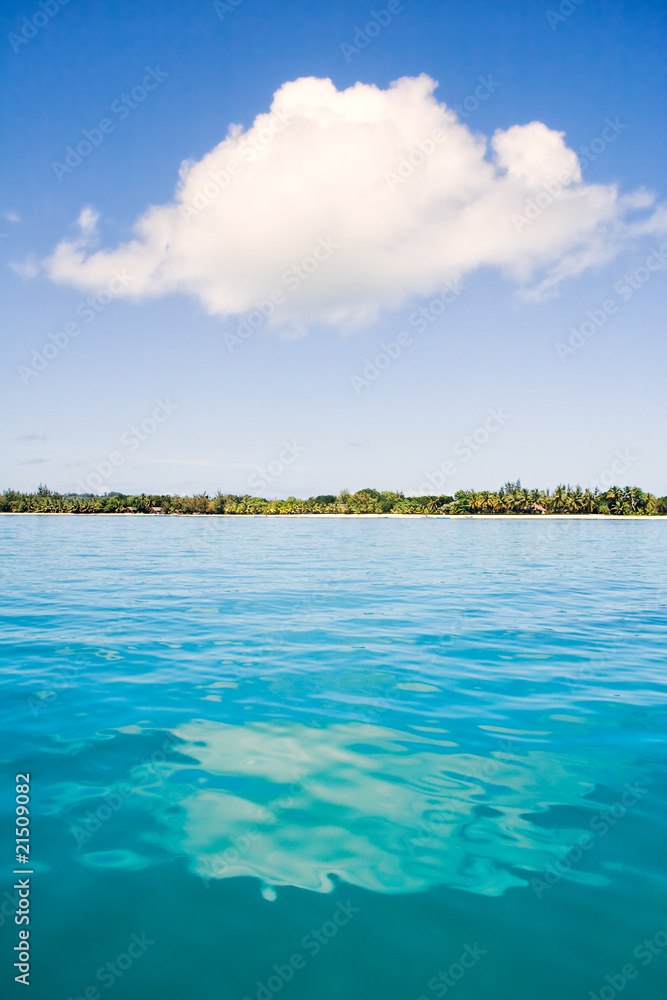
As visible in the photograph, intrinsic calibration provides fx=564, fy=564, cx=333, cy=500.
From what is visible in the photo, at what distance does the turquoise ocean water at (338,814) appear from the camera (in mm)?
3580

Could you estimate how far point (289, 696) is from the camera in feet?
26.8

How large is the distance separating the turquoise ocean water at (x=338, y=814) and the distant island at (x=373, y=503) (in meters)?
137

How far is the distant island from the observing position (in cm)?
14025

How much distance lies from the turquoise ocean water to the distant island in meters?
137

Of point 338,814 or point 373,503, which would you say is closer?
point 338,814

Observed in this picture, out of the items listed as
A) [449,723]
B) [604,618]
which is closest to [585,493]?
[604,618]

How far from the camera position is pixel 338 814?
513 cm

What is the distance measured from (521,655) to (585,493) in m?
143

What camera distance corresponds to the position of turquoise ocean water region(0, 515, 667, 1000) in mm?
3580

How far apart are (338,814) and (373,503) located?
5887 inches

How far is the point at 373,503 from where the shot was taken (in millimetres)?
154250

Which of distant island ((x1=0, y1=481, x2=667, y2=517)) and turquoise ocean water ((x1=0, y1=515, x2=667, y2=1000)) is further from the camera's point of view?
distant island ((x1=0, y1=481, x2=667, y2=517))

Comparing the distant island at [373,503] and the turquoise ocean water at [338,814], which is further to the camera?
the distant island at [373,503]

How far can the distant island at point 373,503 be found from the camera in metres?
140
